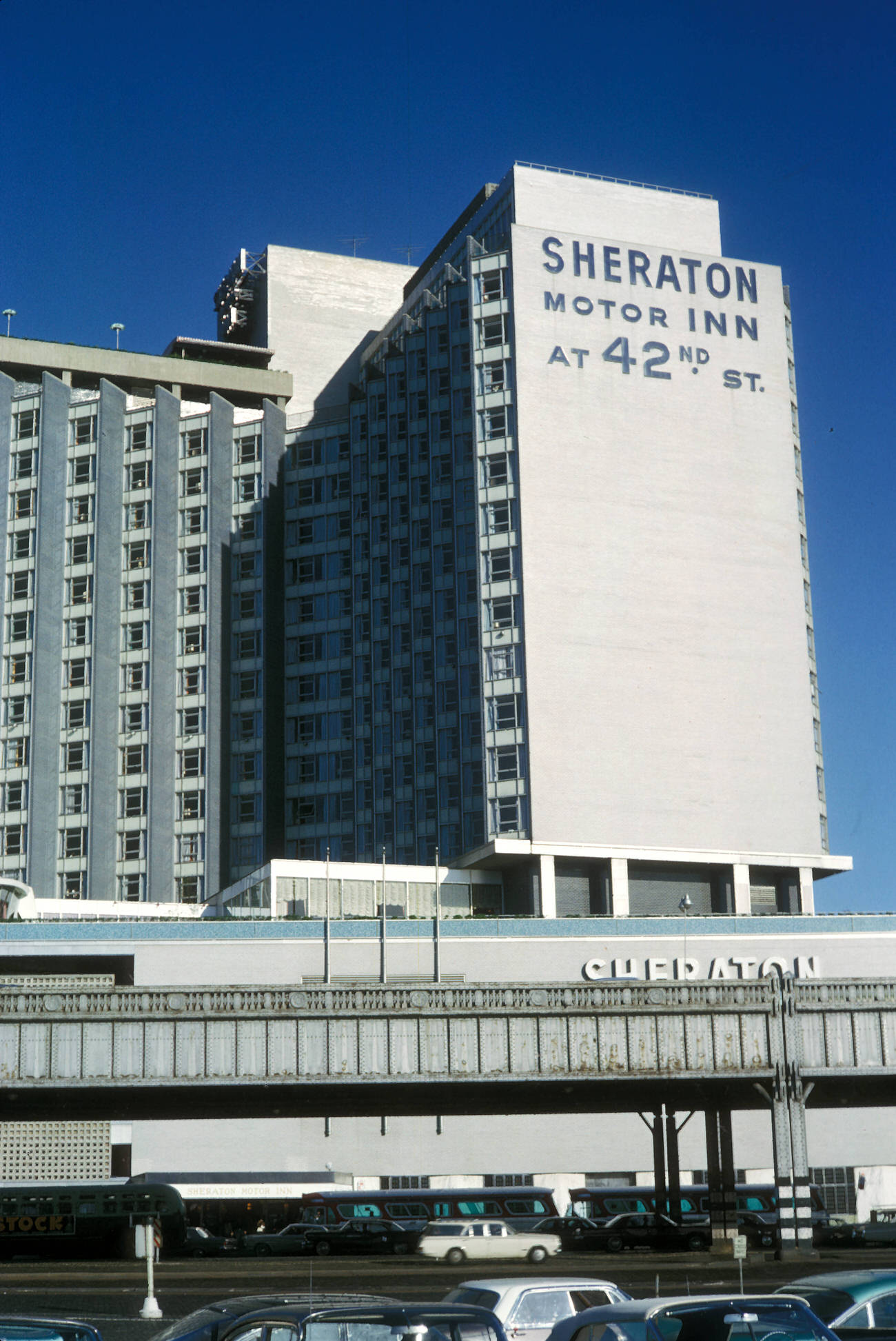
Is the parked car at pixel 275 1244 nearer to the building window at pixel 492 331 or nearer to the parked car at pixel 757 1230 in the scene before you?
the parked car at pixel 757 1230

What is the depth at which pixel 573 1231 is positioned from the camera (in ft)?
214

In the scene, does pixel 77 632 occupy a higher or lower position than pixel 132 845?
higher

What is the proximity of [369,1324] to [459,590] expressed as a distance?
303ft

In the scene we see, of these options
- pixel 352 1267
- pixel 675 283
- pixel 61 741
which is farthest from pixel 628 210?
pixel 352 1267

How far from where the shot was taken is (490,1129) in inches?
3509

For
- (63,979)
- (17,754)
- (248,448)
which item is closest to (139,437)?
(248,448)

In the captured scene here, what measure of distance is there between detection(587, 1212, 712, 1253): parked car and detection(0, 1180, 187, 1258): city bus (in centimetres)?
1813

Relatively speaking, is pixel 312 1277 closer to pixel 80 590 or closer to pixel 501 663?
pixel 501 663

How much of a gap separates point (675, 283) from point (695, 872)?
39424mm

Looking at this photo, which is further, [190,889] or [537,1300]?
[190,889]

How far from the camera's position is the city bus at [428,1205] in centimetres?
6894

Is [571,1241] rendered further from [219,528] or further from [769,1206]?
[219,528]

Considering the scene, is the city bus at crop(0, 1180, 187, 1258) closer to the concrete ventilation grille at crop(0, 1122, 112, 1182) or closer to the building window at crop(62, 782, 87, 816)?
the concrete ventilation grille at crop(0, 1122, 112, 1182)

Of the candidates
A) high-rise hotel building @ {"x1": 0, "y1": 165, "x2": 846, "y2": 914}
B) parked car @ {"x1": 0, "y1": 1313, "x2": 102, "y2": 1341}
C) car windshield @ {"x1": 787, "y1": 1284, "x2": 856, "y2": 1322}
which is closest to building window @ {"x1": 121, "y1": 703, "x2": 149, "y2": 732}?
high-rise hotel building @ {"x1": 0, "y1": 165, "x2": 846, "y2": 914}
